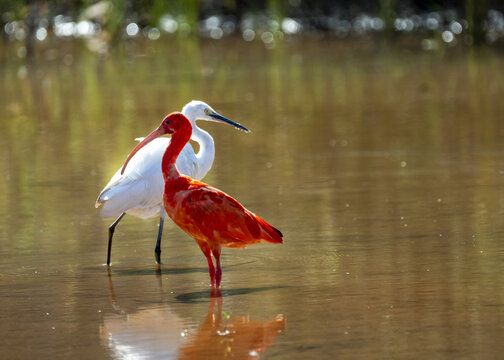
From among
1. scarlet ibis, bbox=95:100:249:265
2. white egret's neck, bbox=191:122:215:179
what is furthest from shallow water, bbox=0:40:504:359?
white egret's neck, bbox=191:122:215:179

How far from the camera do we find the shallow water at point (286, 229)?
5684 millimetres

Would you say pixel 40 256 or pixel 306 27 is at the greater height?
pixel 306 27

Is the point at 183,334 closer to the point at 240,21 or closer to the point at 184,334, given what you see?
the point at 184,334

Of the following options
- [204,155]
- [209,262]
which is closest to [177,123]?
[209,262]

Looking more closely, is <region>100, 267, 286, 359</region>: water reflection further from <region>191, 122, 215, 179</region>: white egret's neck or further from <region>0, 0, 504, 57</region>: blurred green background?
<region>0, 0, 504, 57</region>: blurred green background

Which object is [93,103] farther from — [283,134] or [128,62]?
[128,62]

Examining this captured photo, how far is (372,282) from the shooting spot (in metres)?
6.58

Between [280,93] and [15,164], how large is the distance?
5723mm

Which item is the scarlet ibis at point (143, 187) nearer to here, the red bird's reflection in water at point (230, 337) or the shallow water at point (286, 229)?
the shallow water at point (286, 229)

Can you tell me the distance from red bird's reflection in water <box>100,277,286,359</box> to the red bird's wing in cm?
44

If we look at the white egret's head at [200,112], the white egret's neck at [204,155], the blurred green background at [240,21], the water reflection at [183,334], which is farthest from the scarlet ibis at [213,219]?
the blurred green background at [240,21]

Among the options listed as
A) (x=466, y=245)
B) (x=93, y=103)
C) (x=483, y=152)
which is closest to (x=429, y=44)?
(x=93, y=103)

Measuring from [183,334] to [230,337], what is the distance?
25 centimetres

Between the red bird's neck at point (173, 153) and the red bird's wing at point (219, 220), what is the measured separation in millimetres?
203
